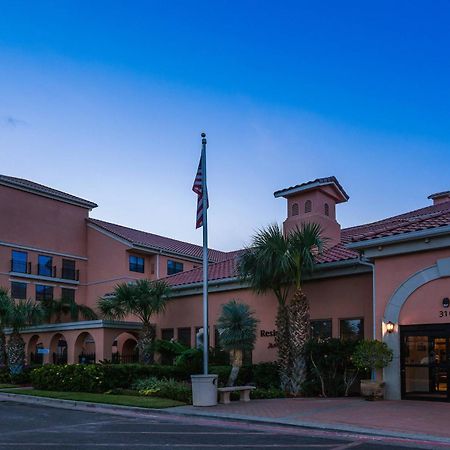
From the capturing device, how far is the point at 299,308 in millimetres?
20562

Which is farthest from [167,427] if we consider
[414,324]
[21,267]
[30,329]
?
[21,267]

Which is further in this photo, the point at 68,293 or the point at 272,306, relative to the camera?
the point at 68,293

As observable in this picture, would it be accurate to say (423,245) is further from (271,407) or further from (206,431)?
(206,431)

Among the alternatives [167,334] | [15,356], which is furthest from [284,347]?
[15,356]

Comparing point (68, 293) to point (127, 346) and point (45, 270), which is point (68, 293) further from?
point (127, 346)

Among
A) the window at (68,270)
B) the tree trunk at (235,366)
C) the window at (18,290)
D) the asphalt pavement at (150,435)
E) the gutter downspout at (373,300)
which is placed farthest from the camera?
the window at (68,270)

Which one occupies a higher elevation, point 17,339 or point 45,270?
point 45,270

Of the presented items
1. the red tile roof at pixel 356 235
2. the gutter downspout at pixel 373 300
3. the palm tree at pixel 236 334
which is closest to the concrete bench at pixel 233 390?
the palm tree at pixel 236 334

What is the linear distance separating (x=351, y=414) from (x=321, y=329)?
318 inches

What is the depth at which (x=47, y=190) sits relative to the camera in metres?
49.5

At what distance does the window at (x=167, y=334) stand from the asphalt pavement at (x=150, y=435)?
528 inches

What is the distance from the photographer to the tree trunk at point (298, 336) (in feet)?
66.4

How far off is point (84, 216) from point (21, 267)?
7581mm

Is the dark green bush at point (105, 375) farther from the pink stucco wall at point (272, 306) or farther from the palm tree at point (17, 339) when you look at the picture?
the palm tree at point (17, 339)
